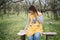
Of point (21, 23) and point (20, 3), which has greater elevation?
point (20, 3)

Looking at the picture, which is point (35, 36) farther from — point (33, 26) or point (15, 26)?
point (15, 26)

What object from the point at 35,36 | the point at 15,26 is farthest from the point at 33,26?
the point at 15,26

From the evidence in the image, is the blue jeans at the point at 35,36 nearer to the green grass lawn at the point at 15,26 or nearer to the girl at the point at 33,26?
the girl at the point at 33,26

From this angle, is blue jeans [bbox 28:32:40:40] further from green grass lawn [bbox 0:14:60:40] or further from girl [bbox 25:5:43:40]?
green grass lawn [bbox 0:14:60:40]

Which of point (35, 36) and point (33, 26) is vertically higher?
point (33, 26)

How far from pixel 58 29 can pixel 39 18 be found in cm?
295

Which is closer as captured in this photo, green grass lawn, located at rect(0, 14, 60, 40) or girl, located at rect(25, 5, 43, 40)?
girl, located at rect(25, 5, 43, 40)

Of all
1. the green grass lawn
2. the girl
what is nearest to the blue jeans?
the girl

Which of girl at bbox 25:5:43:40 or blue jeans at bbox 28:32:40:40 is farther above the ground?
girl at bbox 25:5:43:40

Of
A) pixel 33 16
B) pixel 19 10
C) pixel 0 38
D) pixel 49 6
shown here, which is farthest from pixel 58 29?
pixel 33 16

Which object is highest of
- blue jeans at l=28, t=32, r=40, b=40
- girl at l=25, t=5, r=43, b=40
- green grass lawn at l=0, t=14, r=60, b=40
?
girl at l=25, t=5, r=43, b=40

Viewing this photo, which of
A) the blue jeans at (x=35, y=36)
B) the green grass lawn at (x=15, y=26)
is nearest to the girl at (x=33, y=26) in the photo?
the blue jeans at (x=35, y=36)

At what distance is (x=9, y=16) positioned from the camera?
25.3ft

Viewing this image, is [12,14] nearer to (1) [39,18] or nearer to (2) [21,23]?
(2) [21,23]
